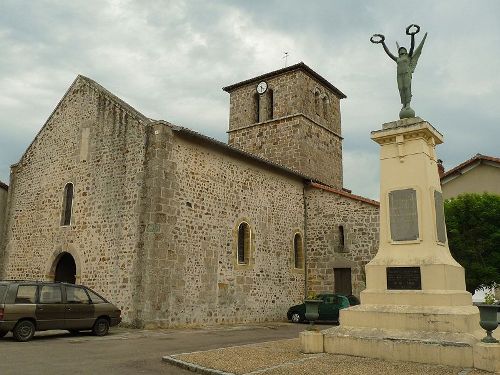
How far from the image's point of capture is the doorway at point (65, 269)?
16516mm

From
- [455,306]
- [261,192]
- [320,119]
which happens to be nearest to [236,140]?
[320,119]

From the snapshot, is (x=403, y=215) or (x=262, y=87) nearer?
(x=403, y=215)

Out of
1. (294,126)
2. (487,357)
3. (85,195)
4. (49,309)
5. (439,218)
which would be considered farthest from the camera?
Answer: (294,126)

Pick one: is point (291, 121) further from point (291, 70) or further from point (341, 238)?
point (341, 238)

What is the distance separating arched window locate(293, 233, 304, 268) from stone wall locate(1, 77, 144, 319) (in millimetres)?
8091

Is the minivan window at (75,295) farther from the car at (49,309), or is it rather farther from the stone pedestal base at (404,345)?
the stone pedestal base at (404,345)

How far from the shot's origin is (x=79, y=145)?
16.6 meters

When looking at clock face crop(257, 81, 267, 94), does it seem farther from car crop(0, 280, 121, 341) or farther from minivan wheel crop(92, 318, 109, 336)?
minivan wheel crop(92, 318, 109, 336)

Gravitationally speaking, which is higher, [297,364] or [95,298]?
[95,298]

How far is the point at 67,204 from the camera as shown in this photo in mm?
16500

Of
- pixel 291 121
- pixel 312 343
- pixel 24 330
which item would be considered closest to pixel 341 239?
pixel 291 121

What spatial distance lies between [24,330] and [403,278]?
8133mm

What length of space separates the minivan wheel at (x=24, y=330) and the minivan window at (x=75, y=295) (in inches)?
39.3

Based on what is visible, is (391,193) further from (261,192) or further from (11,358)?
(261,192)
